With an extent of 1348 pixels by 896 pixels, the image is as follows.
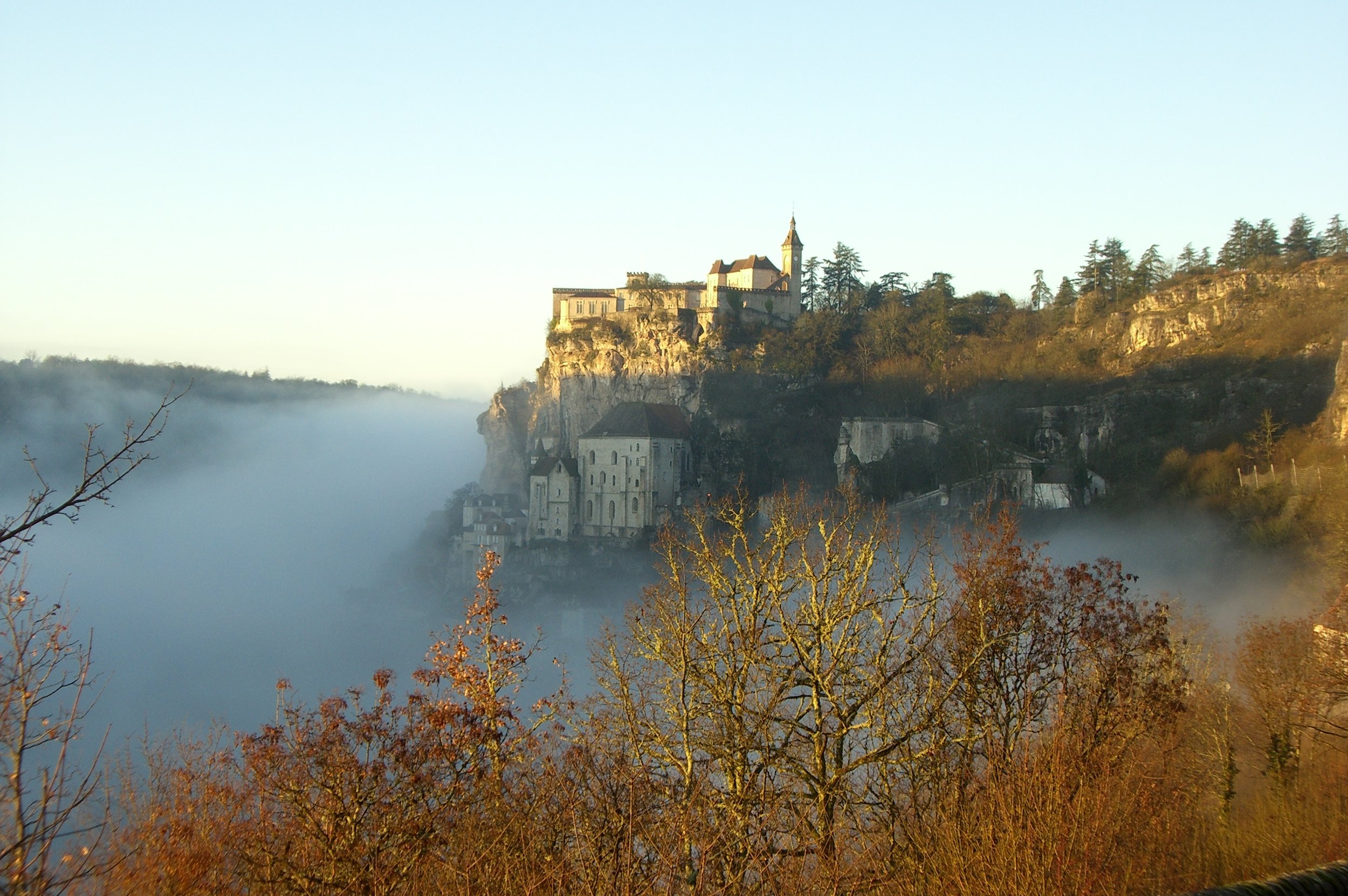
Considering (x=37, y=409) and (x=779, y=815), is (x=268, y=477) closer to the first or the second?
(x=37, y=409)

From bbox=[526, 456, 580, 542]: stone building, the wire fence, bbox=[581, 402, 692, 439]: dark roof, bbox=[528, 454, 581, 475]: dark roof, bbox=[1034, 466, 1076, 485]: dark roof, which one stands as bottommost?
bbox=[526, 456, 580, 542]: stone building

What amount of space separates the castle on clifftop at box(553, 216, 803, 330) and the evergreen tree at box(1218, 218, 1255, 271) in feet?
84.2

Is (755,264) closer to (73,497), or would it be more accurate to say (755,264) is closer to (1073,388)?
(1073,388)

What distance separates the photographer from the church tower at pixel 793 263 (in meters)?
79.1

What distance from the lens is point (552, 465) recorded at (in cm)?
7006

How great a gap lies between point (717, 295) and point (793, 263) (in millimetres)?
8032

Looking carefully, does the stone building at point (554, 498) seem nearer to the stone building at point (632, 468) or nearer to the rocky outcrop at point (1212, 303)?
the stone building at point (632, 468)

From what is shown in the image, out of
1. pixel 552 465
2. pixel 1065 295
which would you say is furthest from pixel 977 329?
pixel 552 465

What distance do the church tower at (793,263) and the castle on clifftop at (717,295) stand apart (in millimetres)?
36

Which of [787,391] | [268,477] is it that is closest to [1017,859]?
[787,391]

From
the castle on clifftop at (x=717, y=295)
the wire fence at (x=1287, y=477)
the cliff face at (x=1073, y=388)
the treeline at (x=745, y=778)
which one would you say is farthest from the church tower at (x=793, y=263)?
the treeline at (x=745, y=778)

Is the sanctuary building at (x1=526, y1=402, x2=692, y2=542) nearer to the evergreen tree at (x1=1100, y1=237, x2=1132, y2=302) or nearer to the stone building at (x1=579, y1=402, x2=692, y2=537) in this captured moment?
the stone building at (x1=579, y1=402, x2=692, y2=537)

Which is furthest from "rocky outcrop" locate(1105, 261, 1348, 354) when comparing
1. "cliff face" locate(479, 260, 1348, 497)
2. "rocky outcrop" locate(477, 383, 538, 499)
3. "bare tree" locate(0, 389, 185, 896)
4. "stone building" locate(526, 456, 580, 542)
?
"bare tree" locate(0, 389, 185, 896)

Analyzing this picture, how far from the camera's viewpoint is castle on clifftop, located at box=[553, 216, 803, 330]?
74.9m
